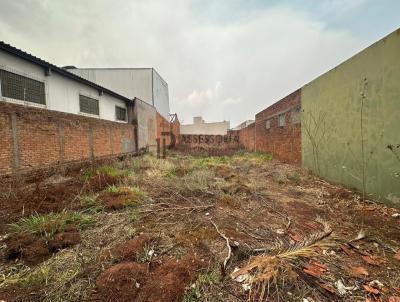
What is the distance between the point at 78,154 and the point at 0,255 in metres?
5.55

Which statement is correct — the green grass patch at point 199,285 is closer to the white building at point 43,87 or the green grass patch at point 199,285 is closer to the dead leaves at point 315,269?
the dead leaves at point 315,269

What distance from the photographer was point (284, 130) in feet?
33.2

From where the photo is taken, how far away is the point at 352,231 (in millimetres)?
3191

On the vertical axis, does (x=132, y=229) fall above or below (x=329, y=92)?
below

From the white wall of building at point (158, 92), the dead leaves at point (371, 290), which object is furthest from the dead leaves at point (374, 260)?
the white wall of building at point (158, 92)

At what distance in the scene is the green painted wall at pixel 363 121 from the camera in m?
3.91

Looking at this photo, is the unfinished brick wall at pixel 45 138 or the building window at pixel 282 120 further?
the building window at pixel 282 120

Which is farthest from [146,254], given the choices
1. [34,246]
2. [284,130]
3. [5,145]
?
[284,130]

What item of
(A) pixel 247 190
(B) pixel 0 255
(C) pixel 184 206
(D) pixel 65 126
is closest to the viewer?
(B) pixel 0 255

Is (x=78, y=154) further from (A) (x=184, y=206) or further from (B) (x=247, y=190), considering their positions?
(B) (x=247, y=190)

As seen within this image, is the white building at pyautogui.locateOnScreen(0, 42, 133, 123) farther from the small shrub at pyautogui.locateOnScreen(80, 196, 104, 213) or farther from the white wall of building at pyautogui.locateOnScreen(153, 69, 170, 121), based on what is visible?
the white wall of building at pyautogui.locateOnScreen(153, 69, 170, 121)

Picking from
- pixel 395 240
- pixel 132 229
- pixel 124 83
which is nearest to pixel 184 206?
pixel 132 229

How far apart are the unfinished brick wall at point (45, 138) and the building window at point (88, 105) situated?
520mm

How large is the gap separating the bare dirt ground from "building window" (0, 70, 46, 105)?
2673 mm
